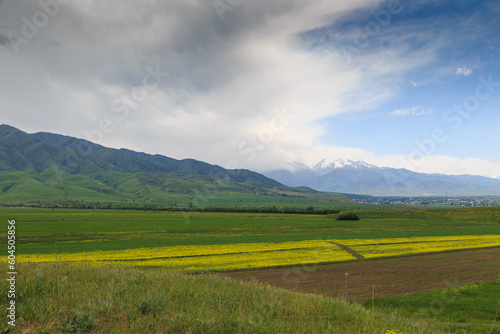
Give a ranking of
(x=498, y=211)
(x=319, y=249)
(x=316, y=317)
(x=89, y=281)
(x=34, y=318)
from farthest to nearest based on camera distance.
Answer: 1. (x=498, y=211)
2. (x=319, y=249)
3. (x=89, y=281)
4. (x=316, y=317)
5. (x=34, y=318)

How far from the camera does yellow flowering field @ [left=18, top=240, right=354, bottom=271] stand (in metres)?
32.5

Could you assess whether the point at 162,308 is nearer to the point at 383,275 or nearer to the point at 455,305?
the point at 455,305

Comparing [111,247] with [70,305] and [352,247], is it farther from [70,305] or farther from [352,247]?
[70,305]

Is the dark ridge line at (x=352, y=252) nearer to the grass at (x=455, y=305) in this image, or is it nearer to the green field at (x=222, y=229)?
the green field at (x=222, y=229)

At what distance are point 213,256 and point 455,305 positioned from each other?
90.8 feet

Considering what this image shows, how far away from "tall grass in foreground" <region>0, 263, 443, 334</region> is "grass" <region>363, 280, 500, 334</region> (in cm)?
1079

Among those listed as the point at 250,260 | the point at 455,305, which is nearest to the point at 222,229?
the point at 250,260

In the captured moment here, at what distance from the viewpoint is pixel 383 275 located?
28156 millimetres

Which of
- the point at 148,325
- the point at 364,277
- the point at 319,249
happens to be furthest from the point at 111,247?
the point at 148,325

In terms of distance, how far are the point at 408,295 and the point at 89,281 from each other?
73.0 ft

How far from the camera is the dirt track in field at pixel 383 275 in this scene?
23438 millimetres

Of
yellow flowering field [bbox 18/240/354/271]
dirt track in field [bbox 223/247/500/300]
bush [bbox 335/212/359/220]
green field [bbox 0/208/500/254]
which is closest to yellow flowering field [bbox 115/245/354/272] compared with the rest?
yellow flowering field [bbox 18/240/354/271]

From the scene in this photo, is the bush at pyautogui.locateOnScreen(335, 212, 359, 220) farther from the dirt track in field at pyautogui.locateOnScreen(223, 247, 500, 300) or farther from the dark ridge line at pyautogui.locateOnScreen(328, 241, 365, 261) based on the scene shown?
the dirt track in field at pyautogui.locateOnScreen(223, 247, 500, 300)

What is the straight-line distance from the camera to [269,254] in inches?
1575
